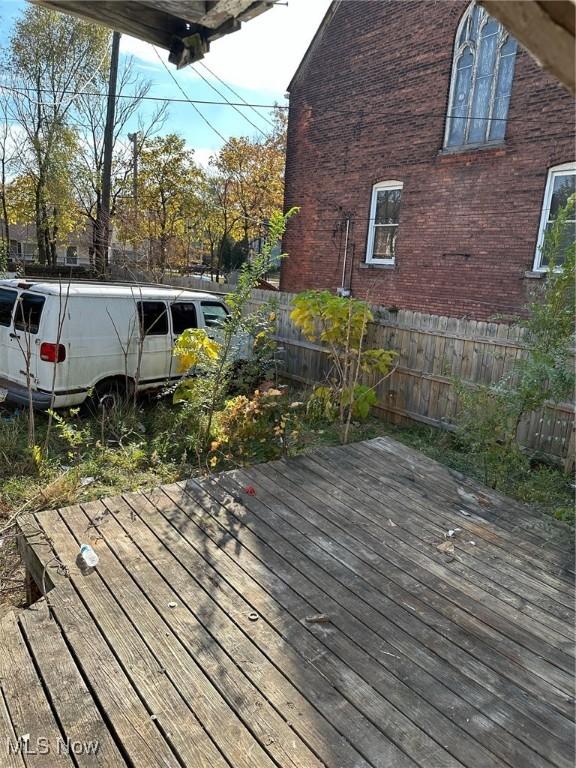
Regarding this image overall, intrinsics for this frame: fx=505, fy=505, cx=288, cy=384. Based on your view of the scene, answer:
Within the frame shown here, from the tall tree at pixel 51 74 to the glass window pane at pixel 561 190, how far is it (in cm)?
1881

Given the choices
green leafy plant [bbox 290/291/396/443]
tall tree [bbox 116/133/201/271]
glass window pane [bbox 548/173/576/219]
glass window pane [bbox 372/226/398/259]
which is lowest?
green leafy plant [bbox 290/291/396/443]

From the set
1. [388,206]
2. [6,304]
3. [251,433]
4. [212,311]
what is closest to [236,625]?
[251,433]

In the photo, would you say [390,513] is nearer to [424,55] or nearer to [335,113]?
[424,55]

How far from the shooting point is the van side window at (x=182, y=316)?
716 centimetres

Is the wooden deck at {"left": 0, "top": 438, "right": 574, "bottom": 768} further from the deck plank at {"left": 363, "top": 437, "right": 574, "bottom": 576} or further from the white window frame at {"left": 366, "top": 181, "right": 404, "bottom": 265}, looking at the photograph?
the white window frame at {"left": 366, "top": 181, "right": 404, "bottom": 265}

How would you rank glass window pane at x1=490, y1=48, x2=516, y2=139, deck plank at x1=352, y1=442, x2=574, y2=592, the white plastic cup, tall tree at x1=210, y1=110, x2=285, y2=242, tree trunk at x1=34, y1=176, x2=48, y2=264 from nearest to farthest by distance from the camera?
the white plastic cup < deck plank at x1=352, y1=442, x2=574, y2=592 < glass window pane at x1=490, y1=48, x2=516, y2=139 < tree trunk at x1=34, y1=176, x2=48, y2=264 < tall tree at x1=210, y1=110, x2=285, y2=242

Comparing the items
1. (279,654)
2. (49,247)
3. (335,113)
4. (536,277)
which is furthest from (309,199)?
(49,247)

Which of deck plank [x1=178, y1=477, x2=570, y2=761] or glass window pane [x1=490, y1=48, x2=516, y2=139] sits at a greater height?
glass window pane [x1=490, y1=48, x2=516, y2=139]

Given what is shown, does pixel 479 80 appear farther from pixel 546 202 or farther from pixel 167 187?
pixel 167 187

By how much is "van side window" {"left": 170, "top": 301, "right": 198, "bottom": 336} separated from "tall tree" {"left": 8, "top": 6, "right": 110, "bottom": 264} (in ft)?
56.7

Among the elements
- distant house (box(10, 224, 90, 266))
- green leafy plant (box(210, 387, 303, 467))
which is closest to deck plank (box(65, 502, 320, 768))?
green leafy plant (box(210, 387, 303, 467))

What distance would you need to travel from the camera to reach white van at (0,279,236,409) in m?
5.71

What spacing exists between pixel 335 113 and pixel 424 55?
260 cm

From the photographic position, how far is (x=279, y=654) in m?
2.42
